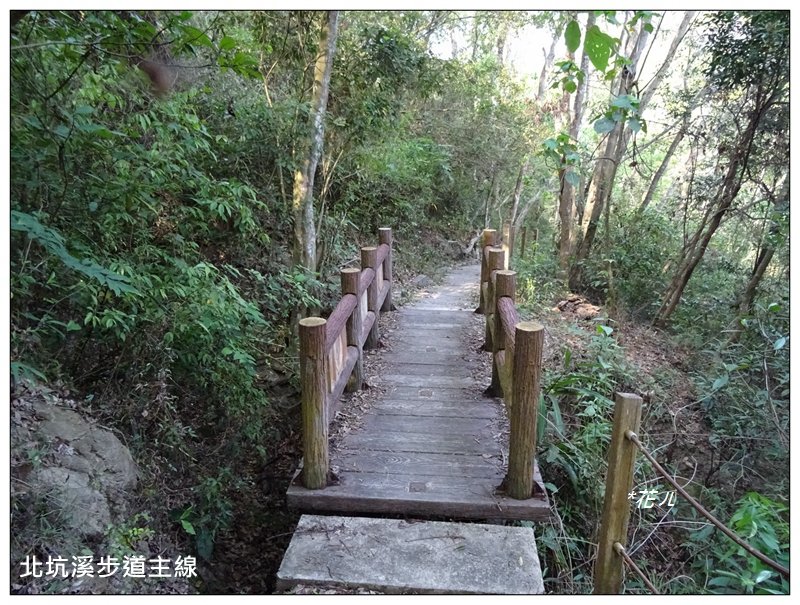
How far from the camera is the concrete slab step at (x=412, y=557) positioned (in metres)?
2.56

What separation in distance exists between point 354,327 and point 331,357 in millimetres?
829

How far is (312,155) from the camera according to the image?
581cm

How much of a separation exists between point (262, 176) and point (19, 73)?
3.71m

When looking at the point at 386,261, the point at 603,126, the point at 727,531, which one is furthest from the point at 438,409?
the point at 386,261

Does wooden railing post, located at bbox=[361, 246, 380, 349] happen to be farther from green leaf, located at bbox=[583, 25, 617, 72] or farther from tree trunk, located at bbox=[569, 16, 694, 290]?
tree trunk, located at bbox=[569, 16, 694, 290]

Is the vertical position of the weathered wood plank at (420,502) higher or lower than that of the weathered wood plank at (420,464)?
lower

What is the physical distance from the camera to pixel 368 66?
6.38 metres

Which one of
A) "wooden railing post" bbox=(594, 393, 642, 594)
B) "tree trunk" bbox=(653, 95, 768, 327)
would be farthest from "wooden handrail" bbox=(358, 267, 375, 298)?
"tree trunk" bbox=(653, 95, 768, 327)

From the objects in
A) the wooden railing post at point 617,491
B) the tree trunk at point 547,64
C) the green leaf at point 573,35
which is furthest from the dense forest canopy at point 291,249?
the tree trunk at point 547,64

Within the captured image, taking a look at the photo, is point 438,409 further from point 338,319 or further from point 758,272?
point 758,272

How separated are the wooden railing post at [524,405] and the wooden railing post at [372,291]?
2524mm

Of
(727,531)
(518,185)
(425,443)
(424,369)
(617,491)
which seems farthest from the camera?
(518,185)

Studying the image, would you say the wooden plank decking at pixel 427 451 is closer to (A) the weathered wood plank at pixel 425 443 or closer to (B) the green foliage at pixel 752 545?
(A) the weathered wood plank at pixel 425 443

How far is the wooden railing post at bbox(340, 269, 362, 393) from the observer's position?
166 inches
